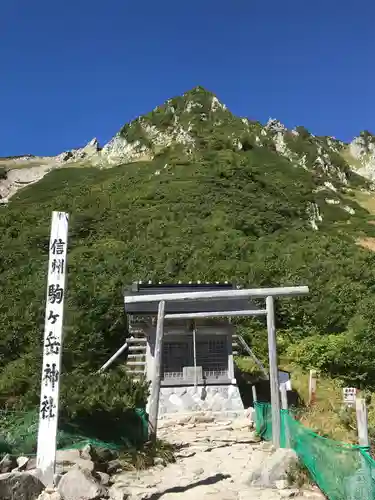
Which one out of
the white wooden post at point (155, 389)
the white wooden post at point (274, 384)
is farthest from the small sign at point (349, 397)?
the white wooden post at point (155, 389)

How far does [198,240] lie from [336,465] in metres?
29.3

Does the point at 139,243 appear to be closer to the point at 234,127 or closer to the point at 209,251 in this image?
the point at 209,251

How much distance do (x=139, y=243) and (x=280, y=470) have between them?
2863cm

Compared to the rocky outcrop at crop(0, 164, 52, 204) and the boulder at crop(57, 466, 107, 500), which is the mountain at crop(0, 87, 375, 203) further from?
the boulder at crop(57, 466, 107, 500)

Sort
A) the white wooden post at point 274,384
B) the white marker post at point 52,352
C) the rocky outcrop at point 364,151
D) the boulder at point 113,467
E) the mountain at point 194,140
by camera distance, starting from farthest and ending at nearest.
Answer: the rocky outcrop at point 364,151 < the mountain at point 194,140 < the white wooden post at point 274,384 < the boulder at point 113,467 < the white marker post at point 52,352

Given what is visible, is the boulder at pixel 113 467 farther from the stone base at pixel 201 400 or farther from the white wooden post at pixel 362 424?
the stone base at pixel 201 400

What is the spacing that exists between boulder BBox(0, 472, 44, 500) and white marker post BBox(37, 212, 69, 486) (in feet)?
1.05

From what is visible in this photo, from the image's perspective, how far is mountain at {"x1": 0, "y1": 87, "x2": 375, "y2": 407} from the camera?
17641 mm

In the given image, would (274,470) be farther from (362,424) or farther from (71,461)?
(71,461)

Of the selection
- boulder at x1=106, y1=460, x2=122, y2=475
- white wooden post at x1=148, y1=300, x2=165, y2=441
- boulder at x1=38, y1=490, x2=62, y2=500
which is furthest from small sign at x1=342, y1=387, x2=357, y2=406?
boulder at x1=38, y1=490, x2=62, y2=500

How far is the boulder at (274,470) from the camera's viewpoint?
23.3 ft

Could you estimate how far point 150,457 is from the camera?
866 cm

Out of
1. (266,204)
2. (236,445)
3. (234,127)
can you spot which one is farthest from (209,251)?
(234,127)

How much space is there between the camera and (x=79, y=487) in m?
6.42
